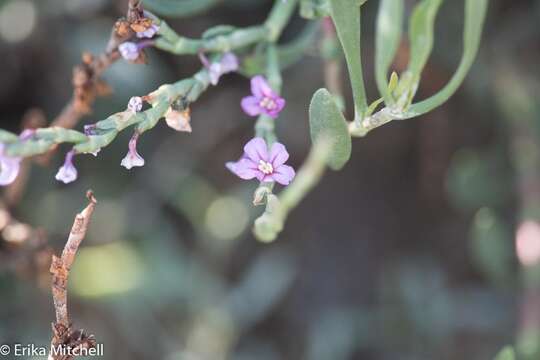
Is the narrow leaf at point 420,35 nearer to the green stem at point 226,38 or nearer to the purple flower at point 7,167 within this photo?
the green stem at point 226,38

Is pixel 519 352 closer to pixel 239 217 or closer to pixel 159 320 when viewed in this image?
pixel 239 217

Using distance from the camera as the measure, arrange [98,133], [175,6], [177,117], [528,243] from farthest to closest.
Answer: [528,243] → [175,6] → [177,117] → [98,133]

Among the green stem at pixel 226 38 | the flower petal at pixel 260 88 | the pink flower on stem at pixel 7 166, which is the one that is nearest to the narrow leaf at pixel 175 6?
the green stem at pixel 226 38

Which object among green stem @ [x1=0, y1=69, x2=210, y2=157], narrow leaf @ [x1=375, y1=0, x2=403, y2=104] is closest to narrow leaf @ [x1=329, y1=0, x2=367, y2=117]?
narrow leaf @ [x1=375, y1=0, x2=403, y2=104]

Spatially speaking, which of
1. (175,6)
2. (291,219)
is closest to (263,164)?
(175,6)

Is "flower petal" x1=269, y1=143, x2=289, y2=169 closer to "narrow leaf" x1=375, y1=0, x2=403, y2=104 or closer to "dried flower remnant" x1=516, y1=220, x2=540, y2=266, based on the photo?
"narrow leaf" x1=375, y1=0, x2=403, y2=104

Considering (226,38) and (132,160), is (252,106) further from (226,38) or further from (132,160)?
(132,160)
